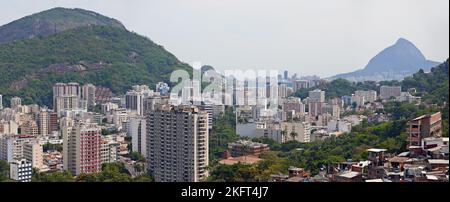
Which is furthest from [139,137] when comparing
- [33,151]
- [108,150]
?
[33,151]

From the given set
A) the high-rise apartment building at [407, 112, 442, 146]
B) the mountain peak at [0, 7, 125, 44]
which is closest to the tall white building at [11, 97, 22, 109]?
the mountain peak at [0, 7, 125, 44]

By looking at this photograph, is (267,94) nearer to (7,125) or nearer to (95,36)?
(7,125)

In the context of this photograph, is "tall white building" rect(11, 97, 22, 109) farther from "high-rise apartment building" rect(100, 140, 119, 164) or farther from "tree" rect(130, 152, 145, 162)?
"tree" rect(130, 152, 145, 162)

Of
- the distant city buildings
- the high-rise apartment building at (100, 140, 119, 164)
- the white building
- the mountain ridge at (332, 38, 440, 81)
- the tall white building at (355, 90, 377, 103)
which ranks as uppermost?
the mountain ridge at (332, 38, 440, 81)

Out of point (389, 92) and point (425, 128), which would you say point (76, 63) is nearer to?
point (389, 92)

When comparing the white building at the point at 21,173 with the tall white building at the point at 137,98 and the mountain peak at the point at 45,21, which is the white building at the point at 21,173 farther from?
the tall white building at the point at 137,98

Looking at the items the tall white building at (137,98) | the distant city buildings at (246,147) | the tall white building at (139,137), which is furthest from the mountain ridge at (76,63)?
the distant city buildings at (246,147)
